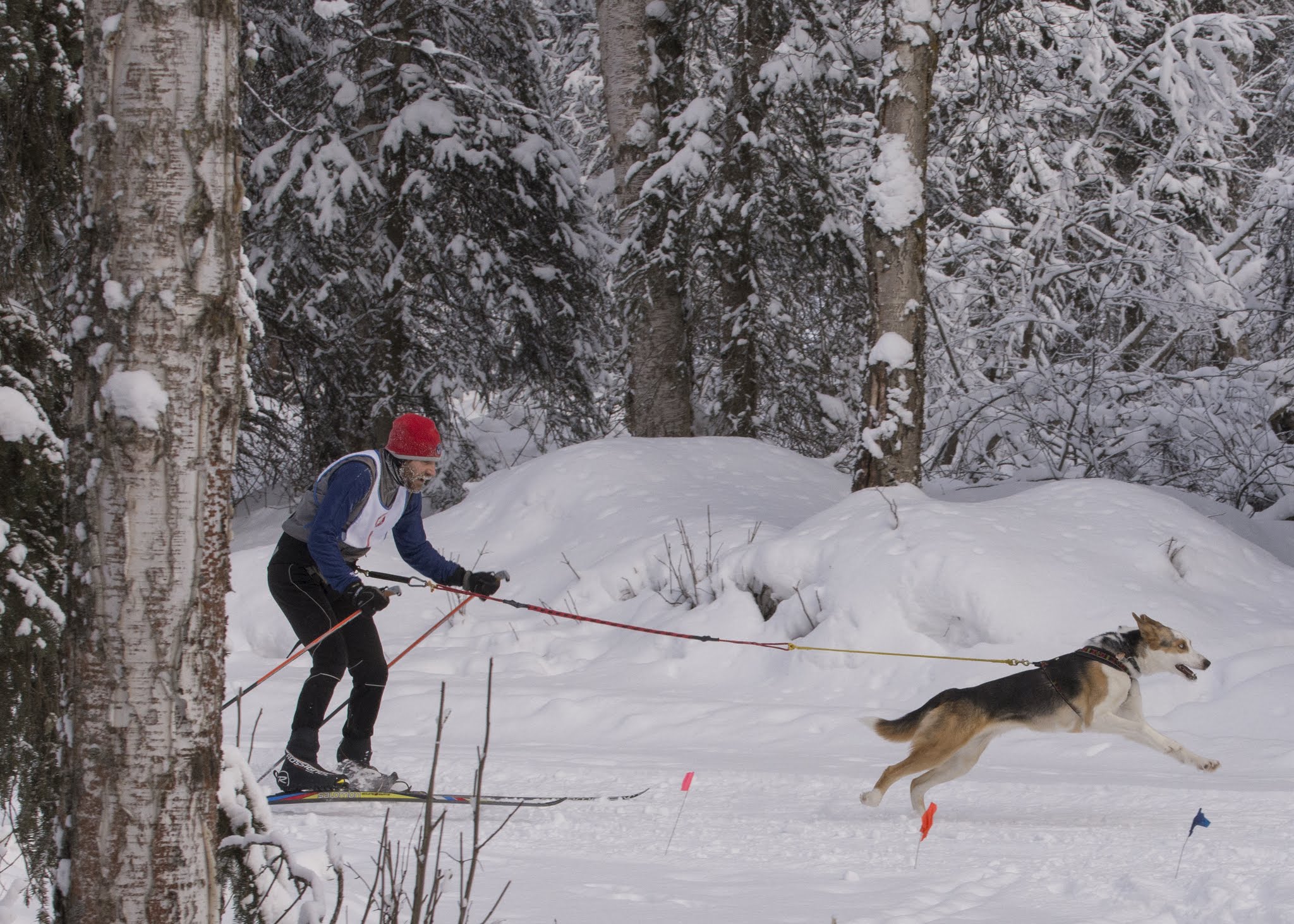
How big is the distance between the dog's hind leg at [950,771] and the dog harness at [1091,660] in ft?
1.21

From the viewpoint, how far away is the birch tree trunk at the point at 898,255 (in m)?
9.29

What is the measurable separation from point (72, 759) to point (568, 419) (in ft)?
45.3

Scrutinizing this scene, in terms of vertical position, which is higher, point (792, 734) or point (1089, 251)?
point (1089, 251)

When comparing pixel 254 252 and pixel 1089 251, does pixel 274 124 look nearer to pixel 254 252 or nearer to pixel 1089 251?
pixel 254 252

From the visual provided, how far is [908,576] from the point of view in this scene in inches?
330

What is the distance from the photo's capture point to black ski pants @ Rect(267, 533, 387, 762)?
5.82 meters

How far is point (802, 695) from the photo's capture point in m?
8.00

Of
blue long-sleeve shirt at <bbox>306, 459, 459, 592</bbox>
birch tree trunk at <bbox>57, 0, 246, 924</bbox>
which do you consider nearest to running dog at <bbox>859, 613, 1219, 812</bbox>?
blue long-sleeve shirt at <bbox>306, 459, 459, 592</bbox>

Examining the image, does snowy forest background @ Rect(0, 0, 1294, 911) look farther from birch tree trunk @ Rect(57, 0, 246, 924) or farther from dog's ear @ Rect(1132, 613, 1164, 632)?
birch tree trunk @ Rect(57, 0, 246, 924)

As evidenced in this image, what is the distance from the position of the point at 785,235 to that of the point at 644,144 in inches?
75.5

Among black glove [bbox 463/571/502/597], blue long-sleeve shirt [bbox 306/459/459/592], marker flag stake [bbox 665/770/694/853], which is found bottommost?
marker flag stake [bbox 665/770/694/853]

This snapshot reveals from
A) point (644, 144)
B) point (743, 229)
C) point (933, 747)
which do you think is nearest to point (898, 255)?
point (743, 229)

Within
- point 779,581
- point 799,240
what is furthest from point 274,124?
point 779,581

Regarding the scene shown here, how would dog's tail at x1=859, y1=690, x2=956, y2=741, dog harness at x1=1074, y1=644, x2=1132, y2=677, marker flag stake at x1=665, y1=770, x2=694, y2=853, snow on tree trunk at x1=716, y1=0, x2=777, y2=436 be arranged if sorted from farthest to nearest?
1. snow on tree trunk at x1=716, y1=0, x2=777, y2=436
2. dog harness at x1=1074, y1=644, x2=1132, y2=677
3. dog's tail at x1=859, y1=690, x2=956, y2=741
4. marker flag stake at x1=665, y1=770, x2=694, y2=853
